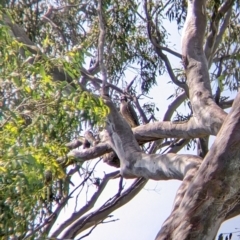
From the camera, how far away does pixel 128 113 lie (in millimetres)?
5172

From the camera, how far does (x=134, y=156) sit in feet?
13.0

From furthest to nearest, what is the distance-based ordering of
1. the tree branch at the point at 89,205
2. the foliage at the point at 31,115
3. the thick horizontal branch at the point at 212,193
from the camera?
the tree branch at the point at 89,205
the thick horizontal branch at the point at 212,193
the foliage at the point at 31,115

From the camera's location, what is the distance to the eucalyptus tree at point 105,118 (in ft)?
9.32

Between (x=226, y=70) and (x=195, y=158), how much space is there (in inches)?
107

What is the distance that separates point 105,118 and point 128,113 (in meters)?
1.21

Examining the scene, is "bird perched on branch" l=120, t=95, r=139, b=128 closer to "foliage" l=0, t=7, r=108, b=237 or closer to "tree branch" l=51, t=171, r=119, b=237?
"tree branch" l=51, t=171, r=119, b=237

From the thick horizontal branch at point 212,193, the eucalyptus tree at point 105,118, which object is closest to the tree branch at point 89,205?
the eucalyptus tree at point 105,118

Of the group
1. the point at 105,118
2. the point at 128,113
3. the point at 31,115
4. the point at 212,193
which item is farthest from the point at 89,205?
the point at 212,193

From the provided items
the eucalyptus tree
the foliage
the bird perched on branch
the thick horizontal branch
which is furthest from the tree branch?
the thick horizontal branch

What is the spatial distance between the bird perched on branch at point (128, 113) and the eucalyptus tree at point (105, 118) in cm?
13

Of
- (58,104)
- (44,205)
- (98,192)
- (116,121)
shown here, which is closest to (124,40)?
(98,192)

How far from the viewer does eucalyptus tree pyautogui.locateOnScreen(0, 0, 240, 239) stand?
2.84m

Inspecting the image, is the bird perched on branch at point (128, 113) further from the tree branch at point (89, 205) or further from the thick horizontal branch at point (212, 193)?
the thick horizontal branch at point (212, 193)

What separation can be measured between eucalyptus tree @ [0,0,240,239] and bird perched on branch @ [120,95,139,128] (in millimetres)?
128
